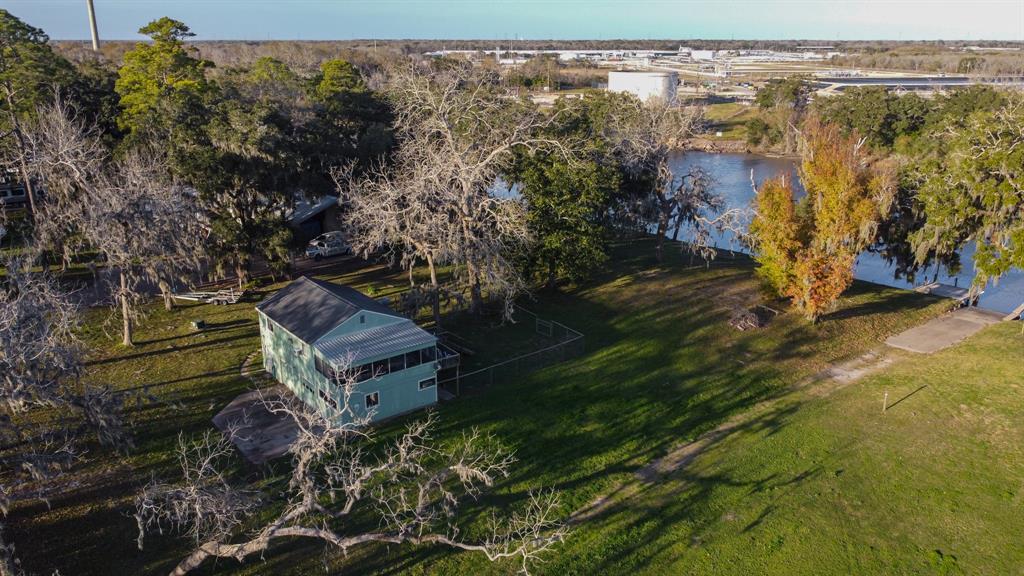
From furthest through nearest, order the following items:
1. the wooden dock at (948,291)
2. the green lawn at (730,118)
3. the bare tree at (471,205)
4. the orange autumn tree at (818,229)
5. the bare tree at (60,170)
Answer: the green lawn at (730,118), the wooden dock at (948,291), the orange autumn tree at (818,229), the bare tree at (60,170), the bare tree at (471,205)

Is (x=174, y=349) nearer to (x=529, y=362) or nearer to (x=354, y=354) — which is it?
(x=354, y=354)

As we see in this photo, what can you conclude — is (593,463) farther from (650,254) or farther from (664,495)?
(650,254)

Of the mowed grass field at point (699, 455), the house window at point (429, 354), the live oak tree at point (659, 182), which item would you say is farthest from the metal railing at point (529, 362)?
the live oak tree at point (659, 182)

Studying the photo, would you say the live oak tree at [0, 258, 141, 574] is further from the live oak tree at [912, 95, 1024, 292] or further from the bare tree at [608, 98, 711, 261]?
the live oak tree at [912, 95, 1024, 292]

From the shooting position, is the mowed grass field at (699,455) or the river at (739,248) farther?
the river at (739,248)

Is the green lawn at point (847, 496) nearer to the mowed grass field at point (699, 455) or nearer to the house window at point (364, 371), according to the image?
the mowed grass field at point (699, 455)

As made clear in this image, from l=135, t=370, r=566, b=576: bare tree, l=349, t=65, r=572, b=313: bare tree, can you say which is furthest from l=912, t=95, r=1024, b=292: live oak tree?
l=135, t=370, r=566, b=576: bare tree

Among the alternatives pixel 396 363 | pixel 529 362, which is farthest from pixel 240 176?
pixel 529 362
